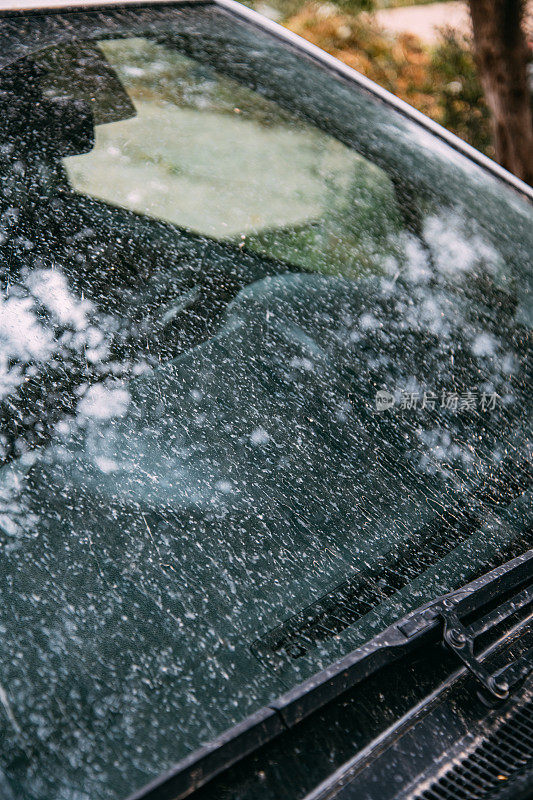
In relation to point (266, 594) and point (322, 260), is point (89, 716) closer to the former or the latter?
point (266, 594)

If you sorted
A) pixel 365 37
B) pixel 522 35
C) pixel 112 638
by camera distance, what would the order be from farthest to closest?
pixel 365 37
pixel 522 35
pixel 112 638

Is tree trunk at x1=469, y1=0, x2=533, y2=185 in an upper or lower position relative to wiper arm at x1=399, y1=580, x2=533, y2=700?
upper

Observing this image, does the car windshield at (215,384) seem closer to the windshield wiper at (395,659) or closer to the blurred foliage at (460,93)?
the windshield wiper at (395,659)

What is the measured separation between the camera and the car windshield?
916mm

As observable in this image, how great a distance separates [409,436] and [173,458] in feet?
A: 1.48

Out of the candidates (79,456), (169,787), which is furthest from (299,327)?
(169,787)

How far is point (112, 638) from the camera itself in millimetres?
920

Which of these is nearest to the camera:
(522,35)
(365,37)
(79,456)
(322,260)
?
(79,456)

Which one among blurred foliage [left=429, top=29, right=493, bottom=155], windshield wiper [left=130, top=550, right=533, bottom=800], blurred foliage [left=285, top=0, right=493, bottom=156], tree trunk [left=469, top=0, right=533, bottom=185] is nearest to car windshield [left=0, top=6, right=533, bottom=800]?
windshield wiper [left=130, top=550, right=533, bottom=800]

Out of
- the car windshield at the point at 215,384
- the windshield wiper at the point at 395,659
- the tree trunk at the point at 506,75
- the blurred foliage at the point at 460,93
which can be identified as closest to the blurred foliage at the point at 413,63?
the blurred foliage at the point at 460,93

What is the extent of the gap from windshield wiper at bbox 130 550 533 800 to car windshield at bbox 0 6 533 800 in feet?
0.16

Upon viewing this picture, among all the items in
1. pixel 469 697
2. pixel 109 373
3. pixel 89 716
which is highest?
pixel 469 697

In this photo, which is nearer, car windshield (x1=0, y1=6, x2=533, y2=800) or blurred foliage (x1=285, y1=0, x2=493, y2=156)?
car windshield (x1=0, y1=6, x2=533, y2=800)

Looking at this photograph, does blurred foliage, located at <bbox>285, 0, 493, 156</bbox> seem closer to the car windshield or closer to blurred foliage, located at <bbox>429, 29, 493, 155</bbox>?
blurred foliage, located at <bbox>429, 29, 493, 155</bbox>
